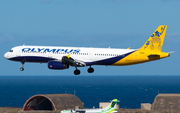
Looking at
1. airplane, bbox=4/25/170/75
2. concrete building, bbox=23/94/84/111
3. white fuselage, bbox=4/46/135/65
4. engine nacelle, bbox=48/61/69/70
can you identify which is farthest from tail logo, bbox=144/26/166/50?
concrete building, bbox=23/94/84/111

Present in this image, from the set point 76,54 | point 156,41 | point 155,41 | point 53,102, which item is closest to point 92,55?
point 76,54

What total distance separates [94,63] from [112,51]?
4.77 metres

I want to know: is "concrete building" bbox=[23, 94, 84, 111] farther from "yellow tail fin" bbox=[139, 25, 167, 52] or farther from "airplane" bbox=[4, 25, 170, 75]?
"yellow tail fin" bbox=[139, 25, 167, 52]

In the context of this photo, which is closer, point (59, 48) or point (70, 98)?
point (59, 48)

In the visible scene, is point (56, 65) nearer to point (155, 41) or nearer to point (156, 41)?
point (155, 41)

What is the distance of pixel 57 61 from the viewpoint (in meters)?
74.1

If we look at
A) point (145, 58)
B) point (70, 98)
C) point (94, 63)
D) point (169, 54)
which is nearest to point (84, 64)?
point (94, 63)

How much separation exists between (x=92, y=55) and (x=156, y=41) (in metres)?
14.6

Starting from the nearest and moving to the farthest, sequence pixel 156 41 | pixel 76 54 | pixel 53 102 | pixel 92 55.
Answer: pixel 92 55, pixel 76 54, pixel 156 41, pixel 53 102

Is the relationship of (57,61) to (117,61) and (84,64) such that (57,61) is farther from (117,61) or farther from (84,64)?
(117,61)

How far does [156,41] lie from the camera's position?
75.5 metres

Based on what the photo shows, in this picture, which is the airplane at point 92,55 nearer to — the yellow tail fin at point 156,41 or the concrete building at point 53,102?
the yellow tail fin at point 156,41

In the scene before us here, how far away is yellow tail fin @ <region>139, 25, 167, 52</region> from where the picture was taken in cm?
7500

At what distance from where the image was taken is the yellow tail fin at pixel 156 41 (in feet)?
246
